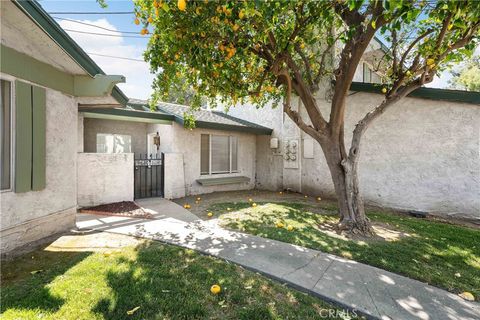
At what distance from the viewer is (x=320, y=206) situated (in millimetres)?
7602

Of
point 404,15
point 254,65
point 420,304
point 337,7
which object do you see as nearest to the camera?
point 420,304

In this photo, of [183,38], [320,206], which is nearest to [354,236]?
[320,206]

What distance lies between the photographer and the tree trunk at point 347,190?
5.06 m

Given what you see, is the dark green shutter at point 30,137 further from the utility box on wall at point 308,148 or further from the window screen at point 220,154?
the utility box on wall at point 308,148

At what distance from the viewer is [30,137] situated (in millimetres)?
3838

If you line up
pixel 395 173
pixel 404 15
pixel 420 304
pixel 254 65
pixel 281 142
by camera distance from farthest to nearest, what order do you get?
1. pixel 281 142
2. pixel 395 173
3. pixel 254 65
4. pixel 404 15
5. pixel 420 304

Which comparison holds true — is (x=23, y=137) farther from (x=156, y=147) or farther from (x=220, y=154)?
(x=220, y=154)

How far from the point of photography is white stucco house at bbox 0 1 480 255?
367cm

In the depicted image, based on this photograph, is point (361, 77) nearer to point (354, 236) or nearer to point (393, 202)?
point (393, 202)

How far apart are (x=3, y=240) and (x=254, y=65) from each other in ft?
21.3

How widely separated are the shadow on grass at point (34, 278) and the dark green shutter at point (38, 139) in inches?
47.0

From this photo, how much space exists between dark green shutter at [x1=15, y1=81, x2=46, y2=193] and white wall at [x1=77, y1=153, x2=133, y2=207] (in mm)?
2713

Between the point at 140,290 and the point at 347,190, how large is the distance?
4510 millimetres

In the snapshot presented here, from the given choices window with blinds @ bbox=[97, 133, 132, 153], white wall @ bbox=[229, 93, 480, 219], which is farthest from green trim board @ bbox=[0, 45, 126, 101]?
white wall @ bbox=[229, 93, 480, 219]
